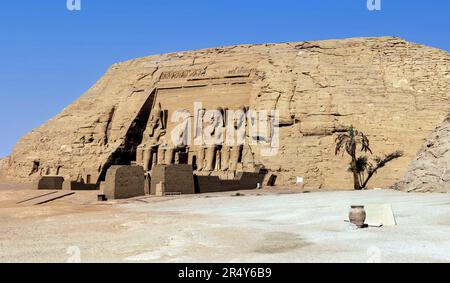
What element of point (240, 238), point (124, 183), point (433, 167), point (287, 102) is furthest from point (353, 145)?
point (240, 238)

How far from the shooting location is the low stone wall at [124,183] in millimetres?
24578

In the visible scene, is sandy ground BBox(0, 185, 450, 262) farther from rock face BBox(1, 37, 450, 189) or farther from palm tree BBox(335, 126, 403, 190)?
rock face BBox(1, 37, 450, 189)

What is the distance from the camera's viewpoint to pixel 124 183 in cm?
2484

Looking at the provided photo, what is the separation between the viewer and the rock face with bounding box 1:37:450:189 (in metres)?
34.0

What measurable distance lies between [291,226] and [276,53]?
3177 cm

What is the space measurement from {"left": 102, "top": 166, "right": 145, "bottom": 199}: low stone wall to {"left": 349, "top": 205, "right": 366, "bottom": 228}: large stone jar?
16380mm

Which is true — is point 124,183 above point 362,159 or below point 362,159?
below

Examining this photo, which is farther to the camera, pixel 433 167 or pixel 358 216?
pixel 433 167

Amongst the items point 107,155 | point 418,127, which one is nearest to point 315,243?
point 418,127

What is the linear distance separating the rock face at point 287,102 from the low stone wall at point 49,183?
16.1 feet

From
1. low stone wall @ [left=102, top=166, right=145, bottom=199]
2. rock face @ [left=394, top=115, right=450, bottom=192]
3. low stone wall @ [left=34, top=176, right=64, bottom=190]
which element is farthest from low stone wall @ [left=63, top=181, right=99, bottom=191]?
rock face @ [left=394, top=115, right=450, bottom=192]

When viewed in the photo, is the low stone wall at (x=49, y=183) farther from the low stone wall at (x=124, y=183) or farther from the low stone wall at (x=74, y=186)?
the low stone wall at (x=124, y=183)

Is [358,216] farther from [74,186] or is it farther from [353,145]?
[74,186]

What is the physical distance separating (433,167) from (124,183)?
46.0 feet
